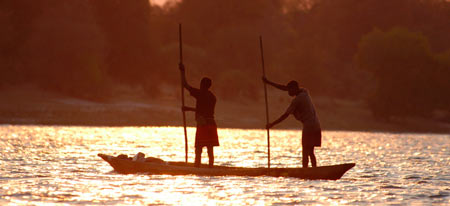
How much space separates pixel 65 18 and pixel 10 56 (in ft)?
14.6

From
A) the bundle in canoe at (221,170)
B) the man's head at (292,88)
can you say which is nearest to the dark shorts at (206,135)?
the bundle in canoe at (221,170)

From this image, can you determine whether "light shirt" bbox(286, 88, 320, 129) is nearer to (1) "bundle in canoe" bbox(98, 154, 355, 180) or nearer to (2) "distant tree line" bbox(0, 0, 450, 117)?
(1) "bundle in canoe" bbox(98, 154, 355, 180)

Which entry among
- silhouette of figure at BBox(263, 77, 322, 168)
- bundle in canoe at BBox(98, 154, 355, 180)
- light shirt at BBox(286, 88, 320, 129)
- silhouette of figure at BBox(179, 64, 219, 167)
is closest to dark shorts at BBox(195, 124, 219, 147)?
silhouette of figure at BBox(179, 64, 219, 167)

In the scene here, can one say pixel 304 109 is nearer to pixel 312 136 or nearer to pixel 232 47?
pixel 312 136

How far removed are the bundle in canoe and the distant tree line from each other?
38357 mm

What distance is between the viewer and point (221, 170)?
17.9m

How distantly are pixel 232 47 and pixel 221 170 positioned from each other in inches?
2117

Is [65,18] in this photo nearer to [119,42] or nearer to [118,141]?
[119,42]

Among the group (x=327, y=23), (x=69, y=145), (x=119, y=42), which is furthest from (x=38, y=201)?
(x=327, y=23)

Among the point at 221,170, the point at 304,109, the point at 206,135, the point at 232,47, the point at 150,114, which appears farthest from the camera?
the point at 232,47

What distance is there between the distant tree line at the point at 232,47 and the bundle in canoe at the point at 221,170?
126 ft

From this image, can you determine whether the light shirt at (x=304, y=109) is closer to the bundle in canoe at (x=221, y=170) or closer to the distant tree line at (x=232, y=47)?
the bundle in canoe at (x=221, y=170)

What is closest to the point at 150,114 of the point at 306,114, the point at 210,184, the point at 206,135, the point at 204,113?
the point at 206,135

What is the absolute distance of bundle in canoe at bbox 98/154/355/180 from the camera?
58.0 ft
